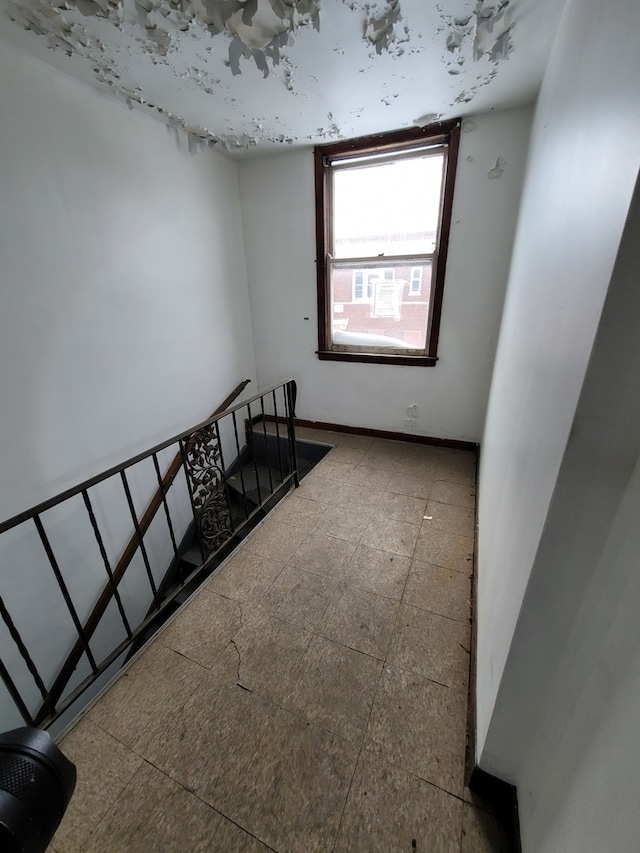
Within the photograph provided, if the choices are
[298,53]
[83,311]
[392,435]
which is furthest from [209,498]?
[298,53]

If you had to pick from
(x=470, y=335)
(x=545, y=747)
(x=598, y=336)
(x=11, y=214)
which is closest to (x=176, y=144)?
(x=11, y=214)

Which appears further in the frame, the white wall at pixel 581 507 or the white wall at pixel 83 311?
the white wall at pixel 83 311

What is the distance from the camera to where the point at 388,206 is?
102 inches

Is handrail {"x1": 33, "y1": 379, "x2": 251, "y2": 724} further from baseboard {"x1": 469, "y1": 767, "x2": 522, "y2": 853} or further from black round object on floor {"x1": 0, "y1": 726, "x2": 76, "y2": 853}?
baseboard {"x1": 469, "y1": 767, "x2": 522, "y2": 853}

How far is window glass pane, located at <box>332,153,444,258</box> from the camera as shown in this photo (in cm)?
244

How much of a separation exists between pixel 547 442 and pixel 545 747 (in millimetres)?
713

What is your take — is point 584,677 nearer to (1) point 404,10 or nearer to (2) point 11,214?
(1) point 404,10

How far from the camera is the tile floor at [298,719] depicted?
894mm

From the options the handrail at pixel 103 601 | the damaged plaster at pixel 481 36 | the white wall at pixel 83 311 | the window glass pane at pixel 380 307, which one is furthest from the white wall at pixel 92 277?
the damaged plaster at pixel 481 36

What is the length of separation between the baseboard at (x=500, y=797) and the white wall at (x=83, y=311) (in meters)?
2.19

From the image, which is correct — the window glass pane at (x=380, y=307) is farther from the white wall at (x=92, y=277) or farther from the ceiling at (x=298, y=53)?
the white wall at (x=92, y=277)

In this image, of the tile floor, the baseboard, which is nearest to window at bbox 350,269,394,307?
the tile floor

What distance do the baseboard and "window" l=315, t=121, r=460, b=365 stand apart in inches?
98.0

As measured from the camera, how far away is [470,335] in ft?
8.55
